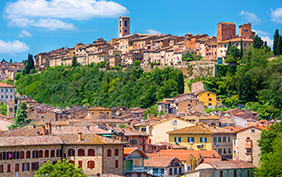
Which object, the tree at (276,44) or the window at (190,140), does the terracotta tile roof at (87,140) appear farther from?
the tree at (276,44)

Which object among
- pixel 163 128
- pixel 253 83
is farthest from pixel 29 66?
pixel 163 128

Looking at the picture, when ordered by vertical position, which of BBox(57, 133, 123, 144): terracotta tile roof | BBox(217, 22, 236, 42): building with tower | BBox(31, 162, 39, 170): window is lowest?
BBox(31, 162, 39, 170): window

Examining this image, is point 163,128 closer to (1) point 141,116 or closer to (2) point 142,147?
(2) point 142,147

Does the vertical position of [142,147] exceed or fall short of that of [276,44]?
it falls short

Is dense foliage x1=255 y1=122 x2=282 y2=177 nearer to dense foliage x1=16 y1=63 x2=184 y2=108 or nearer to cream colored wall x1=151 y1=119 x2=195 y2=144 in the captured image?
cream colored wall x1=151 y1=119 x2=195 y2=144

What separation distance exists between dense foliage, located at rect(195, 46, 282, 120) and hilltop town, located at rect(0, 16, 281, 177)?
330mm

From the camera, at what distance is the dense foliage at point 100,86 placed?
324ft

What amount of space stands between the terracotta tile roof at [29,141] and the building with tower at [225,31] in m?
74.5

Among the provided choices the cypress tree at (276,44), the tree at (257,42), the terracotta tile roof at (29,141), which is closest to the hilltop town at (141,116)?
the terracotta tile roof at (29,141)

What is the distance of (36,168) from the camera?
3753cm

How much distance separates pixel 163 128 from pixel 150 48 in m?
63.9

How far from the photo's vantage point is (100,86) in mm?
116812

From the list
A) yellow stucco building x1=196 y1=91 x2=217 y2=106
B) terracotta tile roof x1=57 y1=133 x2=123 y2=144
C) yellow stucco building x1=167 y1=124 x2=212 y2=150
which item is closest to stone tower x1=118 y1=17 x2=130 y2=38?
yellow stucco building x1=196 y1=91 x2=217 y2=106

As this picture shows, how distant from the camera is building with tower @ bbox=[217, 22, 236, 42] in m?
108
